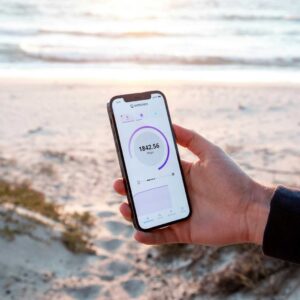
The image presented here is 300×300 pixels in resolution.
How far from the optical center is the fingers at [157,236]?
2.19 m

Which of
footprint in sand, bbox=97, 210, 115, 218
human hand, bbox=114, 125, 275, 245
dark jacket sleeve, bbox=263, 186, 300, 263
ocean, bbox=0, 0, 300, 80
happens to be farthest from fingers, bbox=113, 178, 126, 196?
ocean, bbox=0, 0, 300, 80

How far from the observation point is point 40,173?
17.1 feet

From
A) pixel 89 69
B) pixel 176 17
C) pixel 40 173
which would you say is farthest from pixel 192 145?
pixel 176 17

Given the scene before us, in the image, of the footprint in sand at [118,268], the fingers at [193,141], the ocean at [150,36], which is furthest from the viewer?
the ocean at [150,36]

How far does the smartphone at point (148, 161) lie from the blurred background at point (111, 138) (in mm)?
1316

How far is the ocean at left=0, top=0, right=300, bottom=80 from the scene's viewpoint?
1165 centimetres

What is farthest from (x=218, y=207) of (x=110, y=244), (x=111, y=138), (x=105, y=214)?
(x=111, y=138)

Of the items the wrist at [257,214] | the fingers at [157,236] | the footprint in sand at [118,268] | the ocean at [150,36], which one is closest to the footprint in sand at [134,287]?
the footprint in sand at [118,268]

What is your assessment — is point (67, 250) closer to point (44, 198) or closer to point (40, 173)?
point (44, 198)

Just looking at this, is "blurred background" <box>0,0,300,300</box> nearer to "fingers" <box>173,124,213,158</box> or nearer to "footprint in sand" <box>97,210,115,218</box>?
"footprint in sand" <box>97,210,115,218</box>

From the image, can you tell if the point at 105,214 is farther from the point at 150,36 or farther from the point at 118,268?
the point at 150,36

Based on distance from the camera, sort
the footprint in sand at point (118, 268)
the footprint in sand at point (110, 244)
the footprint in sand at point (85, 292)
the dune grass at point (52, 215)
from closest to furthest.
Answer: the footprint in sand at point (85, 292) → the footprint in sand at point (118, 268) → the dune grass at point (52, 215) → the footprint in sand at point (110, 244)

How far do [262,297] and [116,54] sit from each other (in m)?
9.86

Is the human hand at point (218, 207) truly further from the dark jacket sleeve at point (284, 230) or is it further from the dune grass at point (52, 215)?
the dune grass at point (52, 215)
